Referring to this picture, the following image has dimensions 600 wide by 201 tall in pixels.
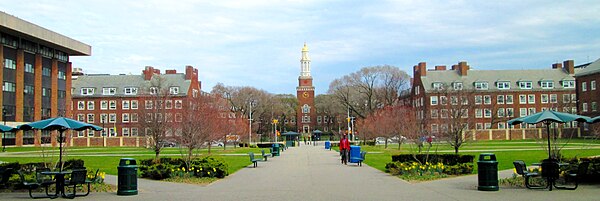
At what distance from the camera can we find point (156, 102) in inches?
1718

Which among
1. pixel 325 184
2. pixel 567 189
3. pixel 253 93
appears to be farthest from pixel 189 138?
pixel 253 93

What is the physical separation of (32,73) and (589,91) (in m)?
72.3

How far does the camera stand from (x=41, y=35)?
71625mm

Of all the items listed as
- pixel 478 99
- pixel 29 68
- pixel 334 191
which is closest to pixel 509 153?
pixel 334 191

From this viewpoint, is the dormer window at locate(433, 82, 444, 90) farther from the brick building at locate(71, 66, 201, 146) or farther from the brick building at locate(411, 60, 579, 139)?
the brick building at locate(71, 66, 201, 146)

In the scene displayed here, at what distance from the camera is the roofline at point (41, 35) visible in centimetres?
6412

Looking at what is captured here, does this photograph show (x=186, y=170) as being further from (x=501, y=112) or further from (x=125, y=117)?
(x=501, y=112)

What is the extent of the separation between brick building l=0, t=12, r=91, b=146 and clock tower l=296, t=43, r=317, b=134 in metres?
61.6

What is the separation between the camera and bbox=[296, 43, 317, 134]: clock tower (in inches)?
5399

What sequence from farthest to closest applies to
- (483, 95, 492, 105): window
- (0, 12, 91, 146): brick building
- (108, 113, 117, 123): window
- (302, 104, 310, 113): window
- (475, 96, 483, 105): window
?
(302, 104, 310, 113): window → (108, 113, 117, 123): window → (483, 95, 492, 105): window → (475, 96, 483, 105): window → (0, 12, 91, 146): brick building

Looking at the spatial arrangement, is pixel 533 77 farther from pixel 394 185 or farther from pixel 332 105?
pixel 394 185

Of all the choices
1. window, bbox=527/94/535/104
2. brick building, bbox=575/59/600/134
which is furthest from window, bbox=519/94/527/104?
brick building, bbox=575/59/600/134

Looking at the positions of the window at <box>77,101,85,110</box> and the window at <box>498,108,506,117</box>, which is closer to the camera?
the window at <box>498,108,506,117</box>

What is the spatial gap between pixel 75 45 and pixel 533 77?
73.8m
